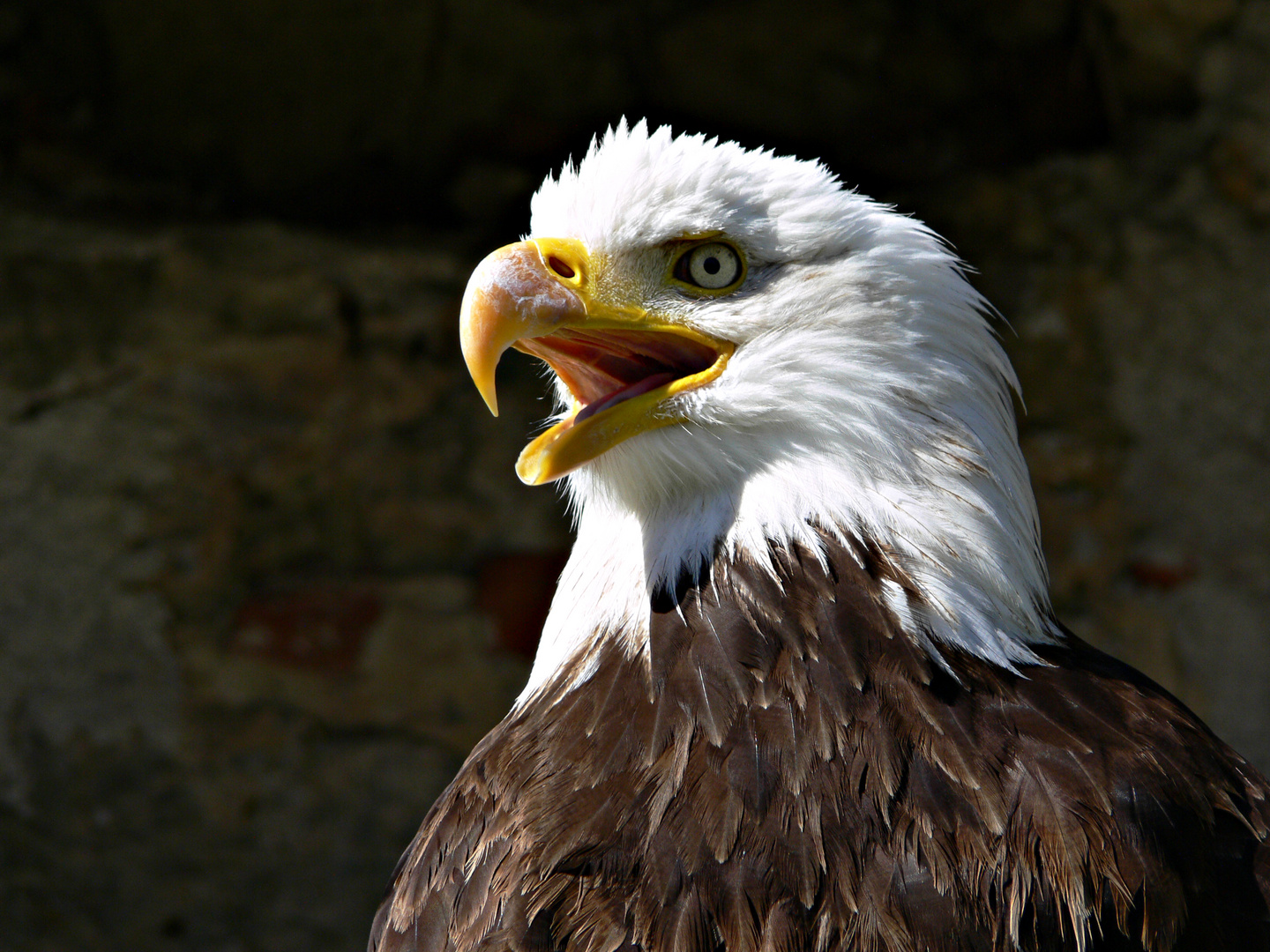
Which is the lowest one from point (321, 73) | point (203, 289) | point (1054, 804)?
point (1054, 804)

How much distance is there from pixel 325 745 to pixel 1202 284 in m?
2.55

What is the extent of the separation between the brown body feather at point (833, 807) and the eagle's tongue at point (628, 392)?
277 mm

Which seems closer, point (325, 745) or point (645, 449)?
point (645, 449)

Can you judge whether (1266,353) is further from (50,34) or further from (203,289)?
(50,34)

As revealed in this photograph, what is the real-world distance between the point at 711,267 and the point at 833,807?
2.48ft

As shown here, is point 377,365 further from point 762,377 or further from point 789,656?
point 789,656

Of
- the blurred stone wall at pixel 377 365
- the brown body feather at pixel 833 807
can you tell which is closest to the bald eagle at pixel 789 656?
the brown body feather at pixel 833 807

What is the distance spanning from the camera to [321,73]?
3.26m

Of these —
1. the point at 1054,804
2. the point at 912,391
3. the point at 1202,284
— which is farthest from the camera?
the point at 1202,284

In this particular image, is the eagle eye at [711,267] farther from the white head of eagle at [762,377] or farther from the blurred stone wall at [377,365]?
the blurred stone wall at [377,365]

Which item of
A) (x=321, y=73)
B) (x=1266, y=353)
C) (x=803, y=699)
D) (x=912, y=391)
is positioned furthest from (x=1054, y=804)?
(x=321, y=73)

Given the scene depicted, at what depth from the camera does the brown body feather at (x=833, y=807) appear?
1385mm

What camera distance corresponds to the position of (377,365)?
3.33m

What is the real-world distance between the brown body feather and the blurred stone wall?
5.46 ft
